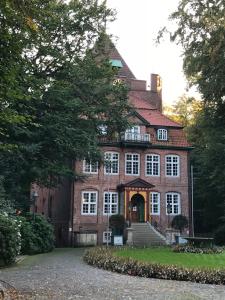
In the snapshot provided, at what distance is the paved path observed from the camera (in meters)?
10.3

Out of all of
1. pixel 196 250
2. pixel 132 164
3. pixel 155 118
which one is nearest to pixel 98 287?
pixel 196 250

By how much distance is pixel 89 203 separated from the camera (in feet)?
125

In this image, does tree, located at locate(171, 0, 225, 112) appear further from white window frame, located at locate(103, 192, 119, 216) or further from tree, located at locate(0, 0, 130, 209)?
white window frame, located at locate(103, 192, 119, 216)

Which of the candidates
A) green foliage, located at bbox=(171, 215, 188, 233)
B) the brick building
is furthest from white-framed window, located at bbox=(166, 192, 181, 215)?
green foliage, located at bbox=(171, 215, 188, 233)

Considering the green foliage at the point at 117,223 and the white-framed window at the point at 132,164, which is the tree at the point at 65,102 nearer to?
the green foliage at the point at 117,223

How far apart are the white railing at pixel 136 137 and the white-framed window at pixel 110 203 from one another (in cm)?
495

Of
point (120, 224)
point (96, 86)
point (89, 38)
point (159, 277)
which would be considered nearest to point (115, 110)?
point (96, 86)

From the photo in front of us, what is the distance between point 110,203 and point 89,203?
1.87 m

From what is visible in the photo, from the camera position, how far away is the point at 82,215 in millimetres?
37688

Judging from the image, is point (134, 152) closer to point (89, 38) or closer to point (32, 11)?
point (89, 38)

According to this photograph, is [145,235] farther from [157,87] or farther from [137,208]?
[157,87]

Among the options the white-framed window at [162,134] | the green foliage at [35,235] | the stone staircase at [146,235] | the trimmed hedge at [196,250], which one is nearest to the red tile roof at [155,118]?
the white-framed window at [162,134]

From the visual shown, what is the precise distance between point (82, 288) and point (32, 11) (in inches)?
268

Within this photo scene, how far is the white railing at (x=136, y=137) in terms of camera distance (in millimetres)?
39859
